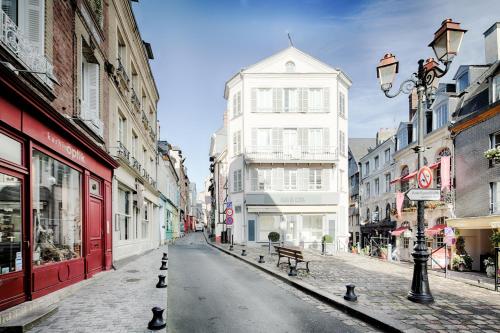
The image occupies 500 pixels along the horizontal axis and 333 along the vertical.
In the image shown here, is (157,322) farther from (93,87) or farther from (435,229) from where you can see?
(435,229)

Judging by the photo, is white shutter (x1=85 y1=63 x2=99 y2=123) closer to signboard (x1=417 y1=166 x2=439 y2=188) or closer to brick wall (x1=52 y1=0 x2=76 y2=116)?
brick wall (x1=52 y1=0 x2=76 y2=116)

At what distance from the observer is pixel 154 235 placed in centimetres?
2588

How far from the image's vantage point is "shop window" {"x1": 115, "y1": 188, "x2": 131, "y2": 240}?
1506cm

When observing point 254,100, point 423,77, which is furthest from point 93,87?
point 254,100

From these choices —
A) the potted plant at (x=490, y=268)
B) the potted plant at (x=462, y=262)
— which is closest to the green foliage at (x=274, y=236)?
the potted plant at (x=462, y=262)

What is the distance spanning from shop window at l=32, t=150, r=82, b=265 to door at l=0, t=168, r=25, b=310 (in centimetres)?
63

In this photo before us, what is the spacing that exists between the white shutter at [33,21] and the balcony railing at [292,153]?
22030mm

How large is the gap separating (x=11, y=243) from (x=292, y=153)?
24.4 metres

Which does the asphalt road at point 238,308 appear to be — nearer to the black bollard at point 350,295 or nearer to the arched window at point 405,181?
the black bollard at point 350,295

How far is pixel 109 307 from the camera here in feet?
22.9

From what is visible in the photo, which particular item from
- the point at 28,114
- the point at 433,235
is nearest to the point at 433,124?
the point at 433,235

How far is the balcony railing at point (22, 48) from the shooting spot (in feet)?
20.1

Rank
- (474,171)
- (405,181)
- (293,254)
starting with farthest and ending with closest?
1. (405,181)
2. (474,171)
3. (293,254)

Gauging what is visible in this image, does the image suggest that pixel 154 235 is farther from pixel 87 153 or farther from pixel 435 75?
pixel 435 75
